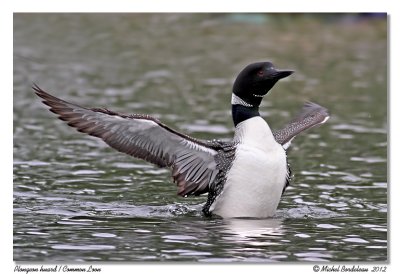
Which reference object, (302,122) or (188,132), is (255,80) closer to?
(302,122)

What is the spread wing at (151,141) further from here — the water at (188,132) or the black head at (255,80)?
the black head at (255,80)

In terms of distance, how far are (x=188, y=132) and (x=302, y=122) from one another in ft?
10.0

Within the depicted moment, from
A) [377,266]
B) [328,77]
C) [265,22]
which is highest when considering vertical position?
[265,22]

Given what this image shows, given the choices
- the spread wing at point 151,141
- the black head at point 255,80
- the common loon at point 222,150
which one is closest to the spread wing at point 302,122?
the common loon at point 222,150

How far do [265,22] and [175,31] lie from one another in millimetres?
2676

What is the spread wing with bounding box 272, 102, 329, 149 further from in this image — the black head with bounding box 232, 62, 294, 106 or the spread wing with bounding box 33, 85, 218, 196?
the spread wing with bounding box 33, 85, 218, 196

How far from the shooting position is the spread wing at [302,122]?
31.9 ft

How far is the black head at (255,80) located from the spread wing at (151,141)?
60 cm

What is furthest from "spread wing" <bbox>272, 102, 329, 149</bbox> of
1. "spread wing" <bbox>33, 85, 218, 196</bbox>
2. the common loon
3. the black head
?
"spread wing" <bbox>33, 85, 218, 196</bbox>

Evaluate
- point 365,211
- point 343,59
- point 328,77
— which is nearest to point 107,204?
point 365,211

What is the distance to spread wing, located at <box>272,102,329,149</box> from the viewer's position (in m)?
9.73
